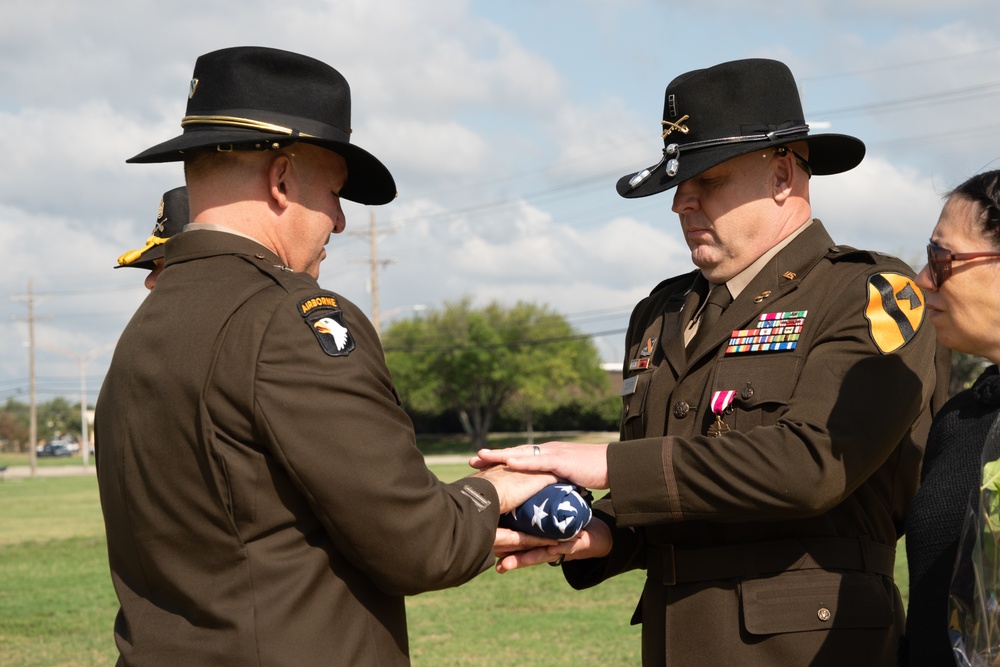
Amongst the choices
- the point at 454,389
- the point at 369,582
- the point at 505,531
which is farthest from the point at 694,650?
the point at 454,389

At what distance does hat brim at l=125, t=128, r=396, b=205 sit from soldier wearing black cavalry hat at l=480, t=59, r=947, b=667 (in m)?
0.86

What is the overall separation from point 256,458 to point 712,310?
162 cm

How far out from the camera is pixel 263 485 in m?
Result: 2.44

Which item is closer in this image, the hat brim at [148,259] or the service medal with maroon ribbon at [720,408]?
the service medal with maroon ribbon at [720,408]

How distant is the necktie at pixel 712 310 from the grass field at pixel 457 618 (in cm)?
523

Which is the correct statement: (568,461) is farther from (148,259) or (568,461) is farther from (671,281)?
(148,259)

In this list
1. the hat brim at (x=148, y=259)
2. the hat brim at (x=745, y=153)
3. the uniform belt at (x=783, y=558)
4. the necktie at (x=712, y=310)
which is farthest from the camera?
the hat brim at (x=148, y=259)

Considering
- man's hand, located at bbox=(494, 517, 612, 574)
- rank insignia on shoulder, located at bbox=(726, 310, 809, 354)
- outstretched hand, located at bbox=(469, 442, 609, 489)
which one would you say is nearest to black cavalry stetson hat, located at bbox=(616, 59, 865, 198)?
rank insignia on shoulder, located at bbox=(726, 310, 809, 354)

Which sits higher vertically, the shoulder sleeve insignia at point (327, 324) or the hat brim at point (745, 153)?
the hat brim at point (745, 153)

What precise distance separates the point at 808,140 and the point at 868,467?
1.04 m

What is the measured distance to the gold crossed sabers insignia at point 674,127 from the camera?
350cm

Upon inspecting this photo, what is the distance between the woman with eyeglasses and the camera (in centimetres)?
266

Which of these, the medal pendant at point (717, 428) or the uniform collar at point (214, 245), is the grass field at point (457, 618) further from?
the uniform collar at point (214, 245)

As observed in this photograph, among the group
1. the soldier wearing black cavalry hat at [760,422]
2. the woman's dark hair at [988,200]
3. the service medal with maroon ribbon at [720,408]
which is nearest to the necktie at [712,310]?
the soldier wearing black cavalry hat at [760,422]
